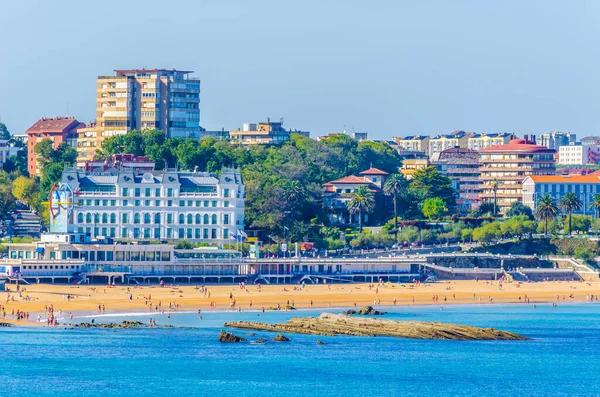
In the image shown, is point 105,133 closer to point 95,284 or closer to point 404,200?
point 404,200

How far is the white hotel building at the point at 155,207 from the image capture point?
14762 cm

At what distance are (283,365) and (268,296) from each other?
3750 cm

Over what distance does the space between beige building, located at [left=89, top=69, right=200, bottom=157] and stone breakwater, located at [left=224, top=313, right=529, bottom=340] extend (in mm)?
80087

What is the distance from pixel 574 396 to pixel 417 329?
21.3 m

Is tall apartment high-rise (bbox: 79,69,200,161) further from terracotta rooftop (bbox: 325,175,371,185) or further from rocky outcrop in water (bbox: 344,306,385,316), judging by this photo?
rocky outcrop in water (bbox: 344,306,385,316)

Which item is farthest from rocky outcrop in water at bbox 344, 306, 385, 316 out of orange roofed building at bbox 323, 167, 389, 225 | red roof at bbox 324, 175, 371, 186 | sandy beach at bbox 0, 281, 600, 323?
red roof at bbox 324, 175, 371, 186

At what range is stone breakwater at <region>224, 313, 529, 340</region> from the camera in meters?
103

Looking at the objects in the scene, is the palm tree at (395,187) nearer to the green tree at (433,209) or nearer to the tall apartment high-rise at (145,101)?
the green tree at (433,209)

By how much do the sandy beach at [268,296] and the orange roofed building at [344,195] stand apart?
28541mm

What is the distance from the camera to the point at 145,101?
607ft

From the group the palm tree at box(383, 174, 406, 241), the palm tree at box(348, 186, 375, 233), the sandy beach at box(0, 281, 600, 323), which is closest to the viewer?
the sandy beach at box(0, 281, 600, 323)

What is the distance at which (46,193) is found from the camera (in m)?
162

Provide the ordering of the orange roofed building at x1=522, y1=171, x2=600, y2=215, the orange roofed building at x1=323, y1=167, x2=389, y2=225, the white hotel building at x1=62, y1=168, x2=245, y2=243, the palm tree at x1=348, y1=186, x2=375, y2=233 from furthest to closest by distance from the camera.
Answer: the orange roofed building at x1=522, y1=171, x2=600, y2=215, the orange roofed building at x1=323, y1=167, x2=389, y2=225, the palm tree at x1=348, y1=186, x2=375, y2=233, the white hotel building at x1=62, y1=168, x2=245, y2=243

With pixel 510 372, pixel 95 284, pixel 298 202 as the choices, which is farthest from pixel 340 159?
pixel 510 372
